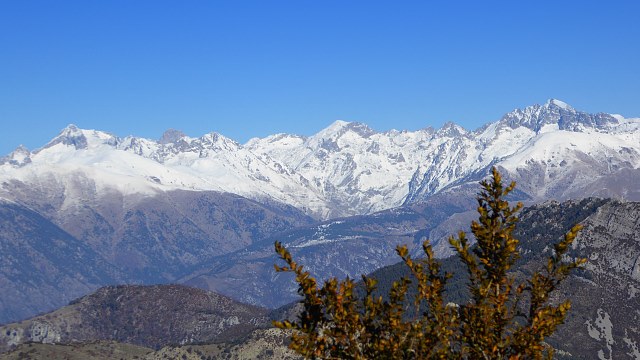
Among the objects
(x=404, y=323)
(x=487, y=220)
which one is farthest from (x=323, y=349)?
(x=487, y=220)

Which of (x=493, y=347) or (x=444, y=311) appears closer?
(x=493, y=347)

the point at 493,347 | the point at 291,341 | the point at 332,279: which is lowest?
the point at 493,347

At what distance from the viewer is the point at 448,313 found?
3158 cm

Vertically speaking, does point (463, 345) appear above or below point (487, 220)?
below

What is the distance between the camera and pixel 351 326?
1161 inches

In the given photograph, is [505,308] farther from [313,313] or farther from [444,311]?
[313,313]

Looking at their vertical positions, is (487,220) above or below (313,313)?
above

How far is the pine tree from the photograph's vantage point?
29.0 meters

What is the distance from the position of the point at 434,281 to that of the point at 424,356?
9.17 ft

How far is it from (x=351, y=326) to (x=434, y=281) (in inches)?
150

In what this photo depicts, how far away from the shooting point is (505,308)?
30.0 m

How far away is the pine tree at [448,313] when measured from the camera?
29031mm

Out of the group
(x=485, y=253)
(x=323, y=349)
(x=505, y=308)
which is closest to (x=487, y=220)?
(x=485, y=253)

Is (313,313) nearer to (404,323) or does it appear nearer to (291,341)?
(291,341)
